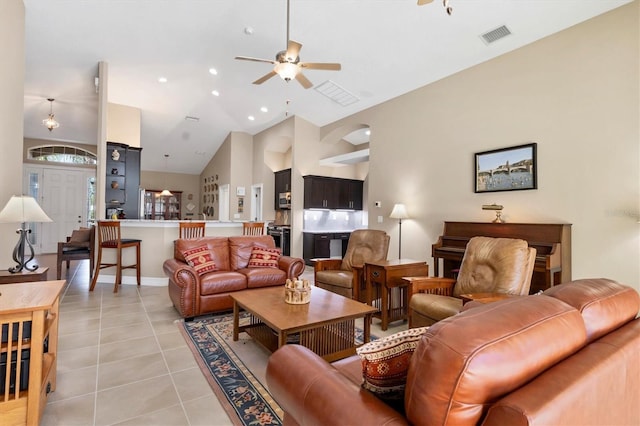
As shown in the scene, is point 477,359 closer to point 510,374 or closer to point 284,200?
point 510,374

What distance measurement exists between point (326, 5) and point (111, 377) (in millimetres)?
4450

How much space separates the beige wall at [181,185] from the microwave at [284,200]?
4611 millimetres

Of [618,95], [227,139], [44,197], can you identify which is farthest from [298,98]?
[44,197]

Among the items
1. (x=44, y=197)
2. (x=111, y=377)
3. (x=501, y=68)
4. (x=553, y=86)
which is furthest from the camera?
(x=44, y=197)

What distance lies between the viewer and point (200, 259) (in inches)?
148

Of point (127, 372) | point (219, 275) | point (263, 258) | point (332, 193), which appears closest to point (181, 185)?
point (332, 193)

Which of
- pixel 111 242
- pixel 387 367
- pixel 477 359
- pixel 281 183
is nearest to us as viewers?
pixel 477 359

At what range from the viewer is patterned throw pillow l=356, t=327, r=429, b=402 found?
40.6 inches

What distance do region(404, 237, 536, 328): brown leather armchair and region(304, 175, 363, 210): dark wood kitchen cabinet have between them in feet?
15.6

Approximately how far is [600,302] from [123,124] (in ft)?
27.1

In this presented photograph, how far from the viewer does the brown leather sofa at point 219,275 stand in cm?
344

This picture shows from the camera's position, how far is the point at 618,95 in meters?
3.37

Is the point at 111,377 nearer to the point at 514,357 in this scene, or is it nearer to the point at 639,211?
the point at 514,357

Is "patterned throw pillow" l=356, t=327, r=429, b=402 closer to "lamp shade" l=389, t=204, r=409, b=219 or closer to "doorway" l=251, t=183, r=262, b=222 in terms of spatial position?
"lamp shade" l=389, t=204, r=409, b=219
